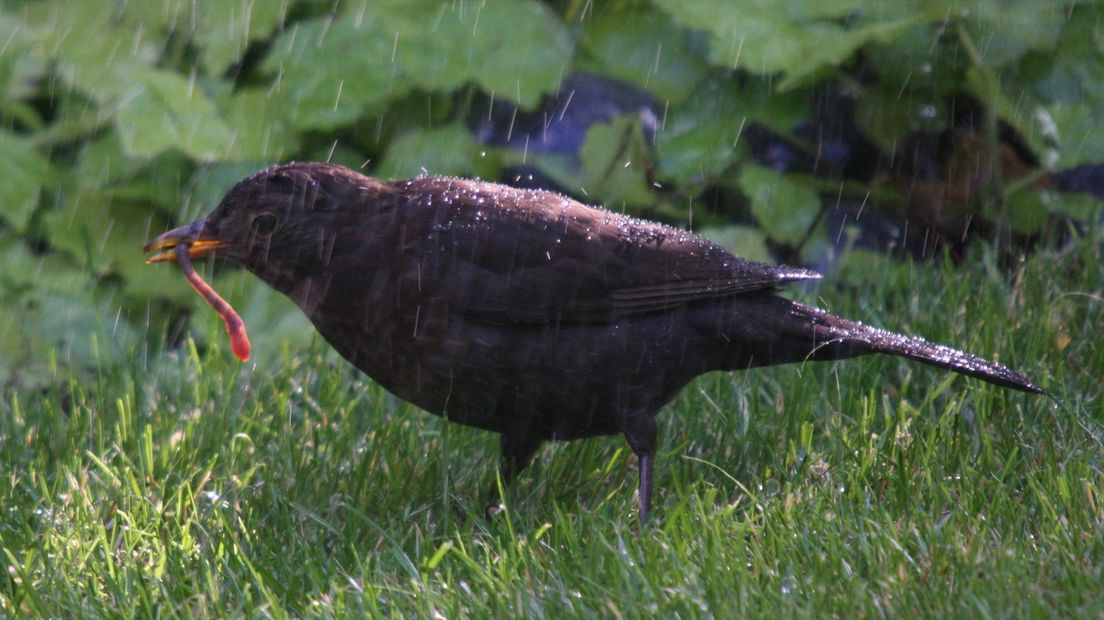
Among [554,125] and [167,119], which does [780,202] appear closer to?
[554,125]

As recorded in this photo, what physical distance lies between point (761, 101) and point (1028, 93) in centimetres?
97

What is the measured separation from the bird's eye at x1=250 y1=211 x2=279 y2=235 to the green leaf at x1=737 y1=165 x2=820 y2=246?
1.93 meters

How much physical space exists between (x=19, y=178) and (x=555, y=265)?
8.61ft

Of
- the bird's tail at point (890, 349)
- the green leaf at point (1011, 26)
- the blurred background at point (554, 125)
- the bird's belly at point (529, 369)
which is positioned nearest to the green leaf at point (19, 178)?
the blurred background at point (554, 125)

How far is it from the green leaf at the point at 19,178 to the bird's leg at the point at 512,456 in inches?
94.5

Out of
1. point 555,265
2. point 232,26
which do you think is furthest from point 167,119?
point 555,265

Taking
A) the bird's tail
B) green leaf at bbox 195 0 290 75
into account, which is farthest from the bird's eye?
green leaf at bbox 195 0 290 75

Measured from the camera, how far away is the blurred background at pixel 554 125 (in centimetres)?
507

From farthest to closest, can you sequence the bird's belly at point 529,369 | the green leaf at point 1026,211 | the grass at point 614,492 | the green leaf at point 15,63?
the green leaf at point 15,63
the green leaf at point 1026,211
the bird's belly at point 529,369
the grass at point 614,492

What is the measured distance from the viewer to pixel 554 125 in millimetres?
5496

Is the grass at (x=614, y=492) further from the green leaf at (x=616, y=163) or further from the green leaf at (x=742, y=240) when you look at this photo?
the green leaf at (x=616, y=163)

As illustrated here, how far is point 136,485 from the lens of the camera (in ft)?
11.5

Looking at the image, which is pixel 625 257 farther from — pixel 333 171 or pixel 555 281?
pixel 333 171

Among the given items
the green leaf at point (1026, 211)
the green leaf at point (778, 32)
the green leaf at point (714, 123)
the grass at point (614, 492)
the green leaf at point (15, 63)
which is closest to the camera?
the grass at point (614, 492)
